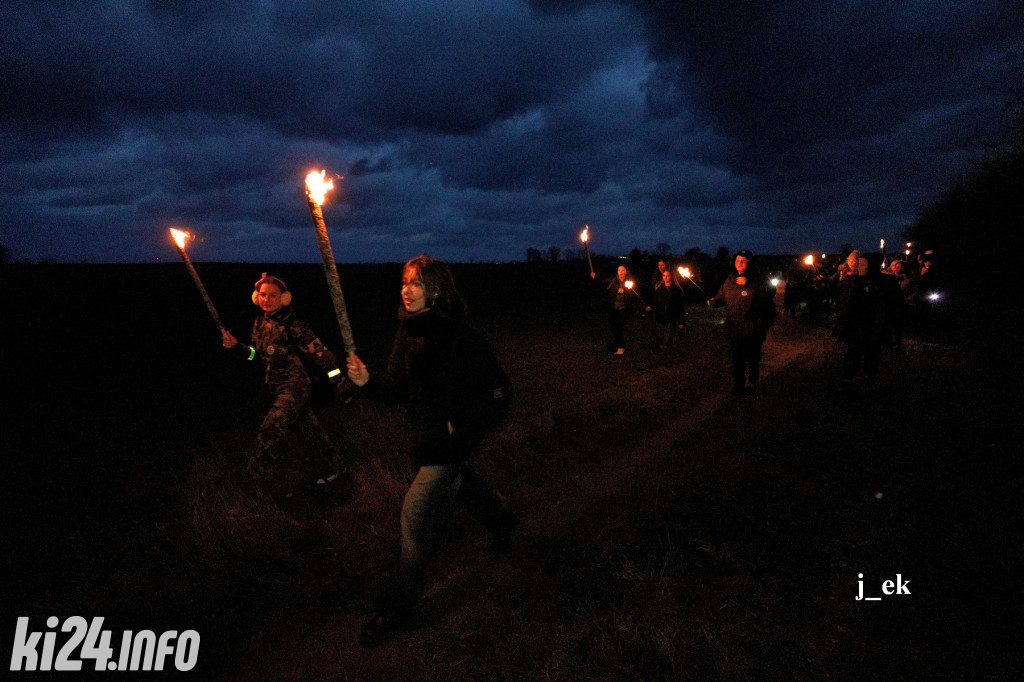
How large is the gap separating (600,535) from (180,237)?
4.84 metres

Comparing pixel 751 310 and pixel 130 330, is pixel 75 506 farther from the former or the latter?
pixel 130 330

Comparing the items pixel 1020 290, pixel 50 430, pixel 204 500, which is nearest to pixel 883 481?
pixel 1020 290

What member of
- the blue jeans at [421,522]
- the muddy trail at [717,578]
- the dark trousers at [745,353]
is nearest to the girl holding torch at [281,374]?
the muddy trail at [717,578]

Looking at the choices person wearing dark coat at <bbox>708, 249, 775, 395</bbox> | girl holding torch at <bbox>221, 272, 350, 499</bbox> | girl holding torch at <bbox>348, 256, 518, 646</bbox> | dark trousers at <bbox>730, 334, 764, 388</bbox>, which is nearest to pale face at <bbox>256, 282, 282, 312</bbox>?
girl holding torch at <bbox>221, 272, 350, 499</bbox>

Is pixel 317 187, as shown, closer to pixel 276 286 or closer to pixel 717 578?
pixel 276 286

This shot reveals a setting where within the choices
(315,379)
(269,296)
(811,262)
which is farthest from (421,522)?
(811,262)

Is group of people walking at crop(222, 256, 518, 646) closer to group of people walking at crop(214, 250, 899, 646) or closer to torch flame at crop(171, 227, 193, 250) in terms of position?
group of people walking at crop(214, 250, 899, 646)

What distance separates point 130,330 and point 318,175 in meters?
15.9

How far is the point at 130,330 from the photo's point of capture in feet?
47.8

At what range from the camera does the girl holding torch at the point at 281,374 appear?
4793 mm

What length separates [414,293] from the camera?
113 inches

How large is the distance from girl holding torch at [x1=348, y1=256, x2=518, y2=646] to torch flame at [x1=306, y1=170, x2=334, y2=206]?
709 mm

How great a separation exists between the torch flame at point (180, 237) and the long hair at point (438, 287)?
9.37 feet

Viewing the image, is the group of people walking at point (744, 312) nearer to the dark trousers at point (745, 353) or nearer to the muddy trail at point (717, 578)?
the dark trousers at point (745, 353)
